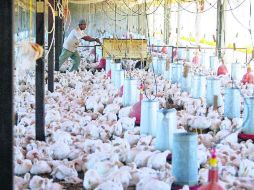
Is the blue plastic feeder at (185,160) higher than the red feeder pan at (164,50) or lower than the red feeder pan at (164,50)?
lower

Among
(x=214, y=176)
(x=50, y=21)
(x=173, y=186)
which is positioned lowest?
(x=173, y=186)

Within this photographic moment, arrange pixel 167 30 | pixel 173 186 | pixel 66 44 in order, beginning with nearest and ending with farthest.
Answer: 1. pixel 173 186
2. pixel 66 44
3. pixel 167 30

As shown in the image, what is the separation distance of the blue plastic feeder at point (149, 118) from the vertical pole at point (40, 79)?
768 mm

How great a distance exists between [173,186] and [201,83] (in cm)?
281

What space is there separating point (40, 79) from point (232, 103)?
5.70 ft

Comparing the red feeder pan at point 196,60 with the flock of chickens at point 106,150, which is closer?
the flock of chickens at point 106,150

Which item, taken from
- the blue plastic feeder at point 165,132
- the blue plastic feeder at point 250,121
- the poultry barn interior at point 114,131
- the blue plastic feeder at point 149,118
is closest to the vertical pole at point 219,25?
the poultry barn interior at point 114,131

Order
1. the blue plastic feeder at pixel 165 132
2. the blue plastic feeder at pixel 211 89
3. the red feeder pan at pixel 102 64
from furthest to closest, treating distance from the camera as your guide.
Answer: the red feeder pan at pixel 102 64 → the blue plastic feeder at pixel 211 89 → the blue plastic feeder at pixel 165 132

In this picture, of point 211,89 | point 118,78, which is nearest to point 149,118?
point 211,89

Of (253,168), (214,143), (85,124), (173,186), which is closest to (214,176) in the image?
(173,186)

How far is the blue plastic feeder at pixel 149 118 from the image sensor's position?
3.60m

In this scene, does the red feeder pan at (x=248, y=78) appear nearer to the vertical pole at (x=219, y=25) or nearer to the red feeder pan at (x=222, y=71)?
the red feeder pan at (x=222, y=71)

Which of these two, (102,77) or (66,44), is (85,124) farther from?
(66,44)

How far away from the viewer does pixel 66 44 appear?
7.95 meters
